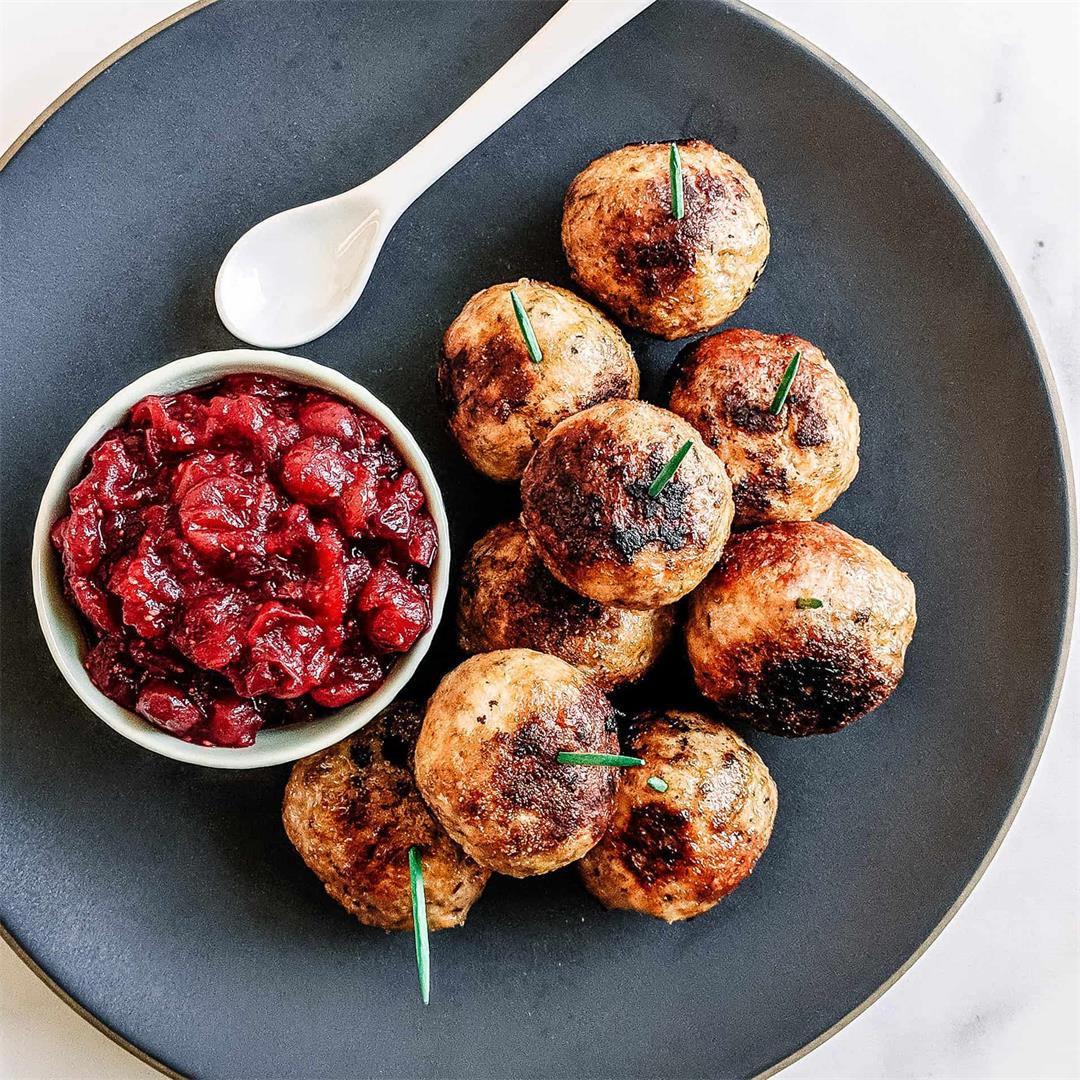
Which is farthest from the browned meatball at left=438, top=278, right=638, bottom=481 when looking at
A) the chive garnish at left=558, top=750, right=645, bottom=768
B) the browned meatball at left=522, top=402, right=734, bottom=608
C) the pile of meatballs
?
the chive garnish at left=558, top=750, right=645, bottom=768

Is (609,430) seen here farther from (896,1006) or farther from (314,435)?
(896,1006)

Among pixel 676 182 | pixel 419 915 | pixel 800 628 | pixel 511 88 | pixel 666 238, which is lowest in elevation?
pixel 419 915

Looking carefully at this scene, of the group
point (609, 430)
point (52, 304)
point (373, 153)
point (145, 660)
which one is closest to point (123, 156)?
point (52, 304)

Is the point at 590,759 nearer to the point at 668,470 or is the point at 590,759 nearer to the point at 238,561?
the point at 668,470

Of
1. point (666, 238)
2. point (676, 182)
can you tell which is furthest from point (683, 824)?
point (676, 182)

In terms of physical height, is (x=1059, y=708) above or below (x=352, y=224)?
below

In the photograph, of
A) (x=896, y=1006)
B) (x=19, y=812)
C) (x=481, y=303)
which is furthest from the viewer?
(x=896, y=1006)
